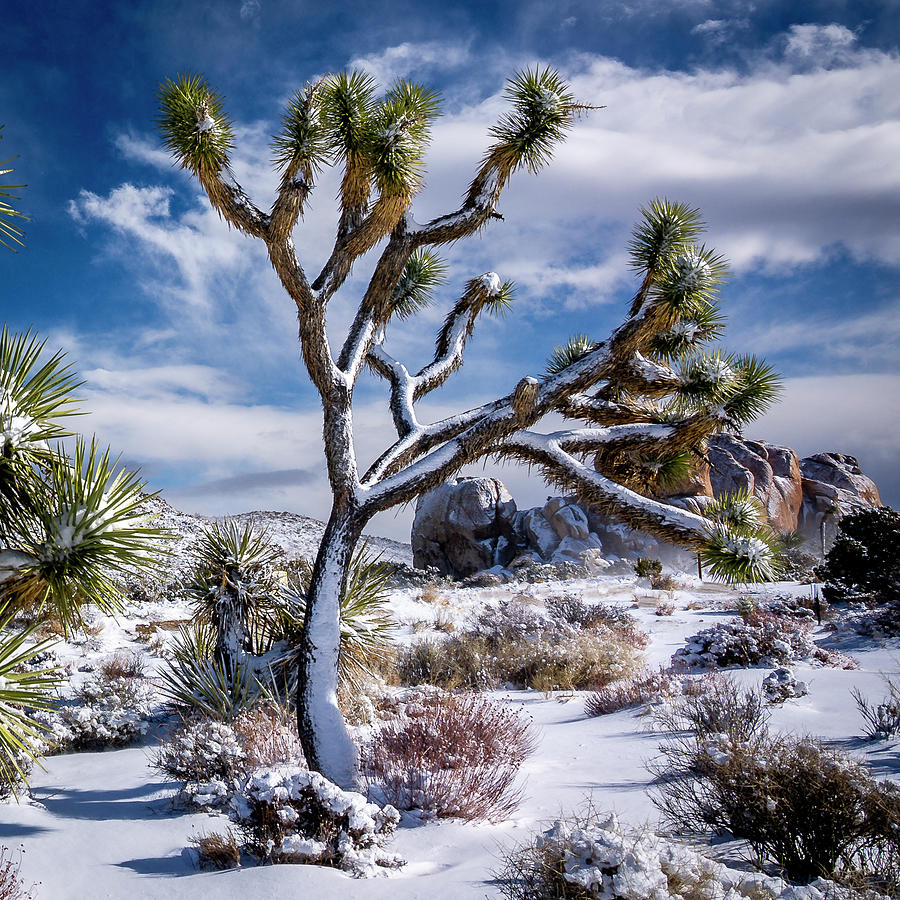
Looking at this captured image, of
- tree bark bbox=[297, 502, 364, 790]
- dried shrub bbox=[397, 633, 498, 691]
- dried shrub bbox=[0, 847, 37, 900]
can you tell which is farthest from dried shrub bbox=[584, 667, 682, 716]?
dried shrub bbox=[0, 847, 37, 900]

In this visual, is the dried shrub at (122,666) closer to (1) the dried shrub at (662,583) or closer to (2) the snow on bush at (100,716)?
(2) the snow on bush at (100,716)

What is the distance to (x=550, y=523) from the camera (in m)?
33.9

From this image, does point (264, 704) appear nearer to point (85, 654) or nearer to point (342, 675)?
point (342, 675)

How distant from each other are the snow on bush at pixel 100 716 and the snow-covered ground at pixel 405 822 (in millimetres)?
230

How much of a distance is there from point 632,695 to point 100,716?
21.3 ft

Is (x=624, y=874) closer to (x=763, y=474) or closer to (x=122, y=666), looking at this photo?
(x=122, y=666)

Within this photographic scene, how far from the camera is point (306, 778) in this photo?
175 inches

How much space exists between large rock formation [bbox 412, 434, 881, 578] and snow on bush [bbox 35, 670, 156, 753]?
2327cm

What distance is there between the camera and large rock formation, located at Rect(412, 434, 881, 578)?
109ft

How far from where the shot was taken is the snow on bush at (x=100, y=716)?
778 centimetres

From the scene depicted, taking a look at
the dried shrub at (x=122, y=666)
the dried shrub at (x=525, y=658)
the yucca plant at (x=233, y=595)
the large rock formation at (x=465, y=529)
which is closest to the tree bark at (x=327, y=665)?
the yucca plant at (x=233, y=595)

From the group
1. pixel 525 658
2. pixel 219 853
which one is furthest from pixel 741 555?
pixel 525 658

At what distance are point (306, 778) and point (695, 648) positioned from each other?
7909 mm

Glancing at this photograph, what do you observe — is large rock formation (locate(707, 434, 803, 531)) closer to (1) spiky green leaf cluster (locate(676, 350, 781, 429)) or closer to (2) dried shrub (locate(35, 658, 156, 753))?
(1) spiky green leaf cluster (locate(676, 350, 781, 429))
